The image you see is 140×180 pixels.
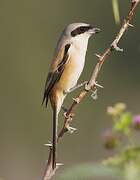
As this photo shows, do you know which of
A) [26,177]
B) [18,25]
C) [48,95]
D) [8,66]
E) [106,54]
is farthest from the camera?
[18,25]

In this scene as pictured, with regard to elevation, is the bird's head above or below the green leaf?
below

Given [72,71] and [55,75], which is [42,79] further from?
[55,75]

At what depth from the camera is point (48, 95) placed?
17.7ft

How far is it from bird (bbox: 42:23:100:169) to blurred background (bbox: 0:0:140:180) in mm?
7232

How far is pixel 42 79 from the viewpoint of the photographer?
16.9 meters

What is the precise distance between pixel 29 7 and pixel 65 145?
5660mm

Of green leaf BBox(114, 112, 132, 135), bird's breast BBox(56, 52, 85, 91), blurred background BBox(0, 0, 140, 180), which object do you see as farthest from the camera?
blurred background BBox(0, 0, 140, 180)

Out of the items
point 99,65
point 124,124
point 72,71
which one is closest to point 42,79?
point 72,71

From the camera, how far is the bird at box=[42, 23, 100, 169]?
541cm

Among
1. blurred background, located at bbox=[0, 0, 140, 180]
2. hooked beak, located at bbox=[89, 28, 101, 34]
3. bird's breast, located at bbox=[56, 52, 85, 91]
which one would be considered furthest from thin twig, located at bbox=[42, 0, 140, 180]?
blurred background, located at bbox=[0, 0, 140, 180]

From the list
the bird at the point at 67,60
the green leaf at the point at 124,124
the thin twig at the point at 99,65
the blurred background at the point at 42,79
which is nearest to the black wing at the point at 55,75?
the bird at the point at 67,60

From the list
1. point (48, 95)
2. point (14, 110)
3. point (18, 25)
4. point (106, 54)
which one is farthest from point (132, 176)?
point (18, 25)

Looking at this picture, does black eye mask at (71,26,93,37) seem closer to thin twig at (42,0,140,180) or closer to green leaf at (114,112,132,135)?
thin twig at (42,0,140,180)

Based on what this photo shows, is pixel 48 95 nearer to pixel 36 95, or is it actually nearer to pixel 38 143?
pixel 38 143
